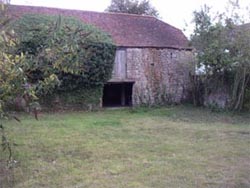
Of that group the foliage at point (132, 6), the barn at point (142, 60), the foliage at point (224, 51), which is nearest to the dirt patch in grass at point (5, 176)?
the barn at point (142, 60)

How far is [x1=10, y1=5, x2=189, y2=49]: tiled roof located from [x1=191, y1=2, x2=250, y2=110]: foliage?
2718mm

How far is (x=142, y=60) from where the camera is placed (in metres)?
20.6

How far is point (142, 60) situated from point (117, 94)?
3.45 m

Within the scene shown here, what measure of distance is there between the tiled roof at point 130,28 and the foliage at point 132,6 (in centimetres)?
703

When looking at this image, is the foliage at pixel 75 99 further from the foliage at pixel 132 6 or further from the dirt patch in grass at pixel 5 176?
the foliage at pixel 132 6

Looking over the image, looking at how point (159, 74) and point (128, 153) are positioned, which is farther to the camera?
point (159, 74)

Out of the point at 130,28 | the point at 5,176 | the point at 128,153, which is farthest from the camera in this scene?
the point at 130,28

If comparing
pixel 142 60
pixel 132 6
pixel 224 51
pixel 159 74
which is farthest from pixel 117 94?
pixel 132 6

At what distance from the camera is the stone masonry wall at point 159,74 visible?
2048 cm

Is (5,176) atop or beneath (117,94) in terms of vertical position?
beneath

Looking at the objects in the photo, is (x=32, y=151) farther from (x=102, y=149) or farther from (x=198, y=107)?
(x=198, y=107)

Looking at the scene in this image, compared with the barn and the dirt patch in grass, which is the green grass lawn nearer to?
the dirt patch in grass

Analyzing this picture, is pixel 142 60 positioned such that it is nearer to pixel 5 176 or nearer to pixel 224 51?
pixel 224 51

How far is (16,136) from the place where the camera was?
36.2 feet
